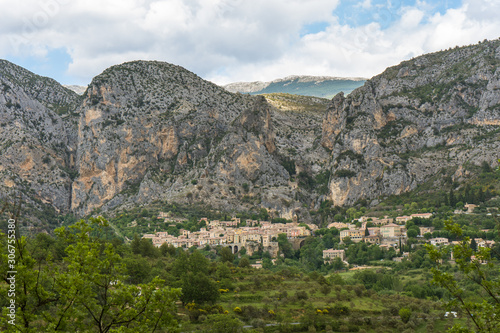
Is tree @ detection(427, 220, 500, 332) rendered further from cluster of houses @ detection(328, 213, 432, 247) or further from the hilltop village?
cluster of houses @ detection(328, 213, 432, 247)

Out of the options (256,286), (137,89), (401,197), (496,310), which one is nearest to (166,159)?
(137,89)

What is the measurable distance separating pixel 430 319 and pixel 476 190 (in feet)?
223

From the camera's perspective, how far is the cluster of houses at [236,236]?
101 m

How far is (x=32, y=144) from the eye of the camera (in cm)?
13875

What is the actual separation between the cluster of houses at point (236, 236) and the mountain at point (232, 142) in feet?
58.8

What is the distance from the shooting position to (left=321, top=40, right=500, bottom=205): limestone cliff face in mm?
125938

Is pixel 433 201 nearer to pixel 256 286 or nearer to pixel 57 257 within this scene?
pixel 256 286

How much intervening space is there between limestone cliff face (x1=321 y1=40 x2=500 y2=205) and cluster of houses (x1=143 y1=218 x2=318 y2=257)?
26.2 meters

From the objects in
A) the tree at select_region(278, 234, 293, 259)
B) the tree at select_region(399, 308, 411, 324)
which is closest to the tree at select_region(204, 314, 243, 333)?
the tree at select_region(399, 308, 411, 324)

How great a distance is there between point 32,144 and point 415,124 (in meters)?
106

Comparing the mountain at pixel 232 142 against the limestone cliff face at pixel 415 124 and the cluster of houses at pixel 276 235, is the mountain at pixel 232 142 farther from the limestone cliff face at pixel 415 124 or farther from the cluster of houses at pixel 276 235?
the cluster of houses at pixel 276 235

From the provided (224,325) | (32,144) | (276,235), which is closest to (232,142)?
(276,235)

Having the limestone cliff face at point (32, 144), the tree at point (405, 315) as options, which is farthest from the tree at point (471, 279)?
the limestone cliff face at point (32, 144)

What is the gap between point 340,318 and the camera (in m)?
47.0
